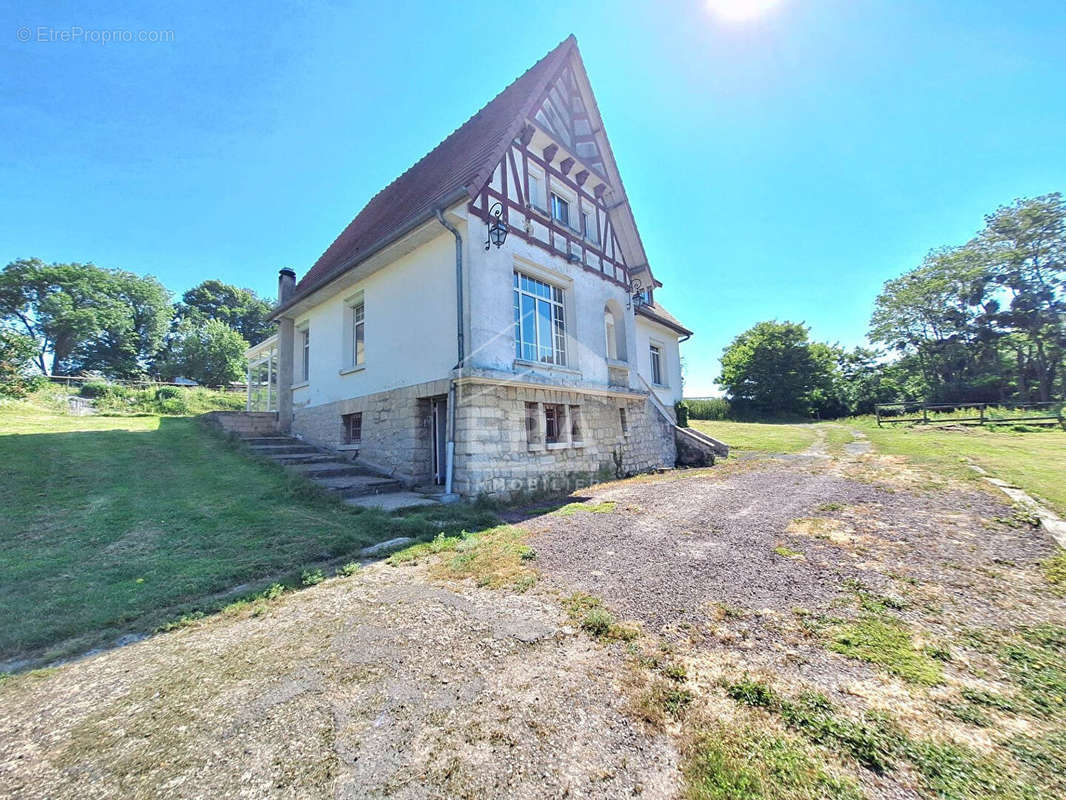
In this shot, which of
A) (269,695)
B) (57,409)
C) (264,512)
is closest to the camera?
(269,695)

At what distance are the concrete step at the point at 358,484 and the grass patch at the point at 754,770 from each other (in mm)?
6571

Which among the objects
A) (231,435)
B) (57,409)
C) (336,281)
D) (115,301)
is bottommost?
(231,435)

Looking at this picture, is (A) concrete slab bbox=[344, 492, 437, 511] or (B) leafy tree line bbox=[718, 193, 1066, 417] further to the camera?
(B) leafy tree line bbox=[718, 193, 1066, 417]

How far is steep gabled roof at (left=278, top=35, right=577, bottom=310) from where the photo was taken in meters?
7.56

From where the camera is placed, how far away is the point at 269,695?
6.68 ft

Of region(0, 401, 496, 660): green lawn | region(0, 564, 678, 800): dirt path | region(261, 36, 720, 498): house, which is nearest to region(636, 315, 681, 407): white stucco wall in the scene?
region(261, 36, 720, 498): house

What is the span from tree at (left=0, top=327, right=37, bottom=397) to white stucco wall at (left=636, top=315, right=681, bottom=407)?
20.0m

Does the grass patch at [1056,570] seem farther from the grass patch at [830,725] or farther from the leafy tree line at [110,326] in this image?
the leafy tree line at [110,326]

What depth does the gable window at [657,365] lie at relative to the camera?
1694cm

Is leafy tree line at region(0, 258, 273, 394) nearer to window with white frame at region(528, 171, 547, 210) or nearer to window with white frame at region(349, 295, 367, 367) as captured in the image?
window with white frame at region(349, 295, 367, 367)

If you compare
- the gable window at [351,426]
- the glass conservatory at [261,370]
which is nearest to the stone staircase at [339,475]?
the gable window at [351,426]

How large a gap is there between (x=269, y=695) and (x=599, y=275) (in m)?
10.4

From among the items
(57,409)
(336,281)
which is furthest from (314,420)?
(57,409)

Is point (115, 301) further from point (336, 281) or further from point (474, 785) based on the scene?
point (474, 785)
